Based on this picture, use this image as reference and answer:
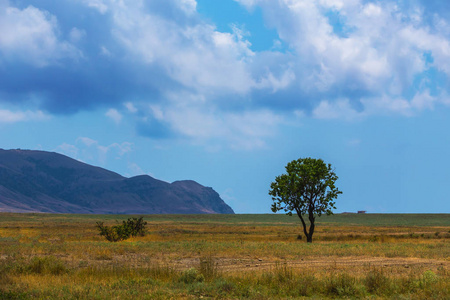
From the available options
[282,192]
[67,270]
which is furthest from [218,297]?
[282,192]

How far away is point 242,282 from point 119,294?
4.45 m

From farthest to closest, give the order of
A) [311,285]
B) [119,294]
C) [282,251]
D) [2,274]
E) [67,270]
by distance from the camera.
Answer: [282,251] < [67,270] < [2,274] < [311,285] < [119,294]

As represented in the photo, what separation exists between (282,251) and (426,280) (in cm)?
1571

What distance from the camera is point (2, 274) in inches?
695

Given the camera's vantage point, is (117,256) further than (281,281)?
Yes

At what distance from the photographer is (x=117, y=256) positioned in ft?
91.7

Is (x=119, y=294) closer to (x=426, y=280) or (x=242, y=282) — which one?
(x=242, y=282)

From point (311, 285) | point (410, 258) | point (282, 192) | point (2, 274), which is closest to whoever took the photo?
point (311, 285)

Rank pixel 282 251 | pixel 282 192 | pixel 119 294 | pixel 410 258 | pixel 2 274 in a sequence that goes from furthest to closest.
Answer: pixel 282 192 < pixel 282 251 < pixel 410 258 < pixel 2 274 < pixel 119 294

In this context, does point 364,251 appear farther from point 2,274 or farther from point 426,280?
point 2,274

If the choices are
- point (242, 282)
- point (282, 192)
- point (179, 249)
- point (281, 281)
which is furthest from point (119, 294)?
point (282, 192)

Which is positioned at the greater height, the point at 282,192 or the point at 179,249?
the point at 282,192

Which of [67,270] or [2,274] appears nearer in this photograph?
[2,274]

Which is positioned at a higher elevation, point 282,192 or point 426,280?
point 282,192
